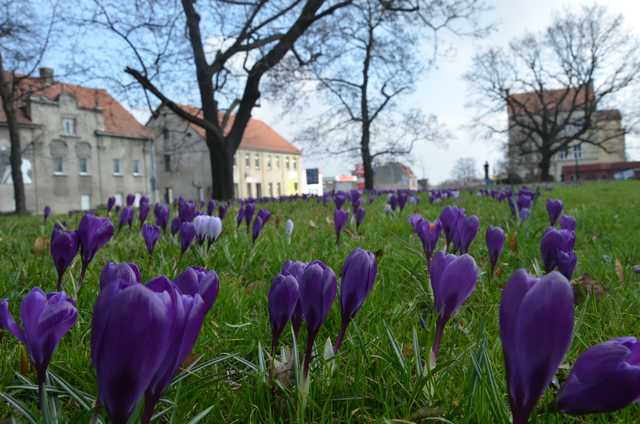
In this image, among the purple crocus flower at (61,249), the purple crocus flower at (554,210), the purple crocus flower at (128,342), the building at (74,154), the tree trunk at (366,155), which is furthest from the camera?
the building at (74,154)

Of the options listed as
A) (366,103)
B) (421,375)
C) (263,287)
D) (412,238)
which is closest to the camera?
(421,375)

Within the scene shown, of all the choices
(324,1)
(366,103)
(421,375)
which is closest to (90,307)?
(421,375)

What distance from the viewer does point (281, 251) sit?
313 centimetres

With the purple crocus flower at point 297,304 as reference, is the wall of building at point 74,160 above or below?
above

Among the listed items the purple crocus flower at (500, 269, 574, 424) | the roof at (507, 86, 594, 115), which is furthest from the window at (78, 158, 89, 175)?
the purple crocus flower at (500, 269, 574, 424)

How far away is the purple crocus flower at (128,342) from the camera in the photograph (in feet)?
1.88

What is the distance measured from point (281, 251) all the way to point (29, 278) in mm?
1387

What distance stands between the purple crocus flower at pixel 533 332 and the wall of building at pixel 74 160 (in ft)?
119

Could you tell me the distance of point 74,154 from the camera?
36.6m

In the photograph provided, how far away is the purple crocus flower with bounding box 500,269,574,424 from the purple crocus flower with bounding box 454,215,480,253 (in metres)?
1.46

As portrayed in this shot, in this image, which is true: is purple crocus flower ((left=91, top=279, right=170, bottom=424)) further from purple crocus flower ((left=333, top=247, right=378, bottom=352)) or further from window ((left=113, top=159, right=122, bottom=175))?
window ((left=113, top=159, right=122, bottom=175))

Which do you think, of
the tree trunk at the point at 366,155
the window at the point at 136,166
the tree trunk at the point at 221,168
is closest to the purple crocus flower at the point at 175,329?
the tree trunk at the point at 221,168

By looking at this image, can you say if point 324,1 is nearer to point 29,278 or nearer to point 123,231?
point 123,231

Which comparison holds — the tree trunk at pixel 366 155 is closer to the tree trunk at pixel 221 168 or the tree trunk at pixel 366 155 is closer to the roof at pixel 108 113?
the tree trunk at pixel 221 168
